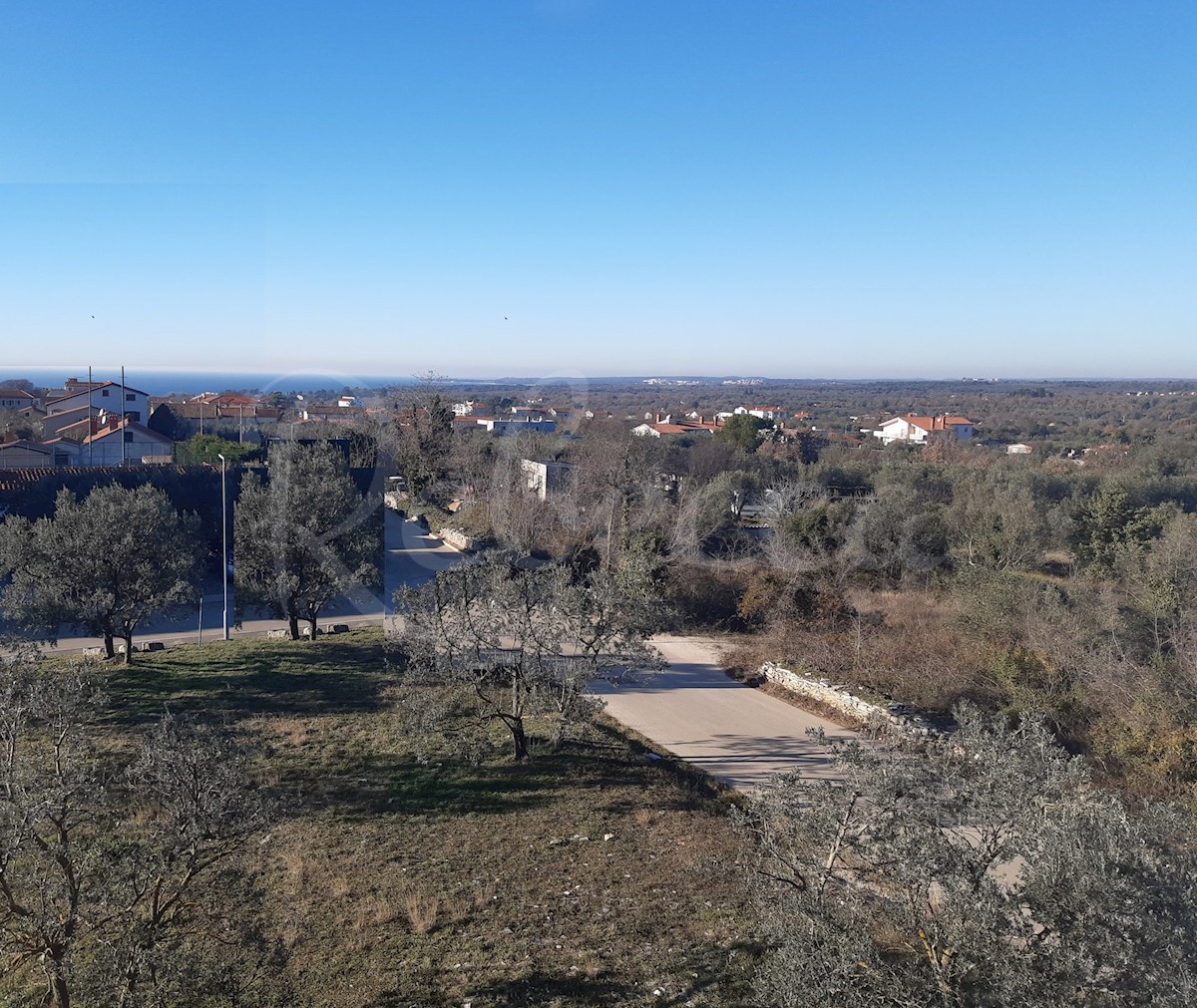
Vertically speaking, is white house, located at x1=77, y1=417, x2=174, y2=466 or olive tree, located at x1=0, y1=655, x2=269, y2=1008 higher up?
white house, located at x1=77, y1=417, x2=174, y2=466

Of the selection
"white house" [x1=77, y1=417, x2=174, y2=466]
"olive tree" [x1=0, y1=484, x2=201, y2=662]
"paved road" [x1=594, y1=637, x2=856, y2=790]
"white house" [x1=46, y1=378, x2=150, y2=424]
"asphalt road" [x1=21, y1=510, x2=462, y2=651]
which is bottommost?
"paved road" [x1=594, y1=637, x2=856, y2=790]

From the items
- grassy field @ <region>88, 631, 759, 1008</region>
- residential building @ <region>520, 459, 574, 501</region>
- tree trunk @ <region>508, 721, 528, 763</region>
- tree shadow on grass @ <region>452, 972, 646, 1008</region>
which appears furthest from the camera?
residential building @ <region>520, 459, 574, 501</region>

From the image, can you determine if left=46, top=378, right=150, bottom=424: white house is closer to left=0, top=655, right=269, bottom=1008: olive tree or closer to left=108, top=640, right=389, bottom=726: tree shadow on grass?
left=108, top=640, right=389, bottom=726: tree shadow on grass

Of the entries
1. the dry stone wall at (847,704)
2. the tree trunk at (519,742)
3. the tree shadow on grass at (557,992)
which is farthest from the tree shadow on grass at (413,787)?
the dry stone wall at (847,704)

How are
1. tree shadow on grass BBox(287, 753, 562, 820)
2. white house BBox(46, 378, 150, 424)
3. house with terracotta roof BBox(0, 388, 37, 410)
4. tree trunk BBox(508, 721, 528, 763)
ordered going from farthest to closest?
house with terracotta roof BBox(0, 388, 37, 410) < white house BBox(46, 378, 150, 424) < tree trunk BBox(508, 721, 528, 763) < tree shadow on grass BBox(287, 753, 562, 820)

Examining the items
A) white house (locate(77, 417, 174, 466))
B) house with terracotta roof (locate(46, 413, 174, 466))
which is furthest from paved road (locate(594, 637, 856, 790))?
white house (locate(77, 417, 174, 466))

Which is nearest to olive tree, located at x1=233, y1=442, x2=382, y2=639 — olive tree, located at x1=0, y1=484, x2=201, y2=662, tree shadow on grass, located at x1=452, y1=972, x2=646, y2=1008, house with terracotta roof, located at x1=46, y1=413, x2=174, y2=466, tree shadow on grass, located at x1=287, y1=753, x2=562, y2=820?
olive tree, located at x1=0, y1=484, x2=201, y2=662

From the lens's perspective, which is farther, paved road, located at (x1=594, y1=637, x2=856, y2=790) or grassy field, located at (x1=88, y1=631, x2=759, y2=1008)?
paved road, located at (x1=594, y1=637, x2=856, y2=790)
